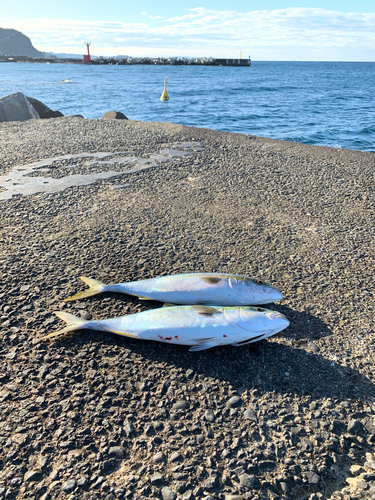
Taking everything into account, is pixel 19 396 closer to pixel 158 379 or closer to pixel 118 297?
pixel 158 379

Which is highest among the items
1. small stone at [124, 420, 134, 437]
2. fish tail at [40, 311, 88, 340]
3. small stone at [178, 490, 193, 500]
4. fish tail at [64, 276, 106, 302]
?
fish tail at [64, 276, 106, 302]

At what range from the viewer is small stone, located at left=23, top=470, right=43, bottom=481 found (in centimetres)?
196

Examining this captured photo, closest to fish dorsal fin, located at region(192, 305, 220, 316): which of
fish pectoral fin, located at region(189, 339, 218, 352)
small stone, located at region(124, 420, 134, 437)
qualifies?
fish pectoral fin, located at region(189, 339, 218, 352)

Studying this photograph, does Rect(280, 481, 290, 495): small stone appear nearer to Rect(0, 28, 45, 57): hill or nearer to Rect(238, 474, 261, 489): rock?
Rect(238, 474, 261, 489): rock

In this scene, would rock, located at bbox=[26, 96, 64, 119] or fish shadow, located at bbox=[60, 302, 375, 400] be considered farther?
rock, located at bbox=[26, 96, 64, 119]

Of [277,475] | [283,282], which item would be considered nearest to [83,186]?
[283,282]

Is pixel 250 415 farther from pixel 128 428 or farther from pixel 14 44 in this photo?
pixel 14 44

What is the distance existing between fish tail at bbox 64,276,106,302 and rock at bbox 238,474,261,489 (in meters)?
2.14

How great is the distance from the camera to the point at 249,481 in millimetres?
1978

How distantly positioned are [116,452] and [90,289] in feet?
5.67

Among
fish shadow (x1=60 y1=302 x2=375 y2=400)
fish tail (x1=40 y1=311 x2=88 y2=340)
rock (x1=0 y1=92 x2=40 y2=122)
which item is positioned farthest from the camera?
rock (x1=0 y1=92 x2=40 y2=122)

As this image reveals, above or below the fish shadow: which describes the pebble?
below

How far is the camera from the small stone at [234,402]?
7.96 ft

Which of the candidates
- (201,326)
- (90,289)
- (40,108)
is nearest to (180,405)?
(201,326)
